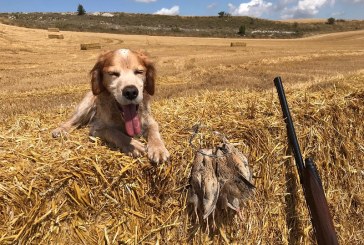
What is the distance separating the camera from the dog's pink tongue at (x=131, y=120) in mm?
4039

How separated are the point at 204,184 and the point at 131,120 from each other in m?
1.04

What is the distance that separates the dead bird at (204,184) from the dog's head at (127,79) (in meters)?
0.81

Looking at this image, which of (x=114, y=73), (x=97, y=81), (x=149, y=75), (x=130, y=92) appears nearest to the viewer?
(x=130, y=92)

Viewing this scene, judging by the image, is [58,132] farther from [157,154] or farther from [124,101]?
[157,154]

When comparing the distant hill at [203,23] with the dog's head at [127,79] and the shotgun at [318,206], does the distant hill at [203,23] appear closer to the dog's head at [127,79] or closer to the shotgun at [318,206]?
the dog's head at [127,79]

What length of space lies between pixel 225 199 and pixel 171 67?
1266cm

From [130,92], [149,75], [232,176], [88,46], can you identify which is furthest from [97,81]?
[88,46]

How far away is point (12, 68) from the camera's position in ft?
51.8

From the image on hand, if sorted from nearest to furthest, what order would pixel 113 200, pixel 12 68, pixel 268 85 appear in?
pixel 113 200
pixel 268 85
pixel 12 68

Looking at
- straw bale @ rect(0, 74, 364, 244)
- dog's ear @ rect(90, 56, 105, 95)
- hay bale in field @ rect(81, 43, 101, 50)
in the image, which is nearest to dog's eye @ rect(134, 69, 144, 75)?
dog's ear @ rect(90, 56, 105, 95)

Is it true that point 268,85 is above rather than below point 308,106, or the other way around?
below

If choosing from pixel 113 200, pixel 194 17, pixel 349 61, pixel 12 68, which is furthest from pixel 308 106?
pixel 194 17

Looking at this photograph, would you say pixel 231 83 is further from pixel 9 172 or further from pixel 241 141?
pixel 9 172

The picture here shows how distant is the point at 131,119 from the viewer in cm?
409
